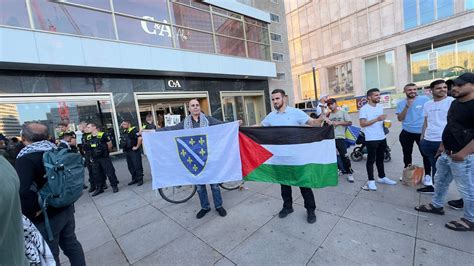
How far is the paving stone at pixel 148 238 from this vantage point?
278cm

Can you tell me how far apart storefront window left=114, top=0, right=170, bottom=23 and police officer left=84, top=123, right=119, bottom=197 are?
6041 millimetres

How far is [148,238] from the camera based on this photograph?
3.07 meters

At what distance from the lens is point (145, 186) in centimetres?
552

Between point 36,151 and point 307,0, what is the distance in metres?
34.3

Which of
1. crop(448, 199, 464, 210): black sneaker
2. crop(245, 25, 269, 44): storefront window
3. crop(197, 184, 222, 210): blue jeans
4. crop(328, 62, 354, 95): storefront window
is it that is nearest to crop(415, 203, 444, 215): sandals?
crop(448, 199, 464, 210): black sneaker

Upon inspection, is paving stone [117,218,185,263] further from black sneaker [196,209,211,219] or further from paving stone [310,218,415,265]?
paving stone [310,218,415,265]

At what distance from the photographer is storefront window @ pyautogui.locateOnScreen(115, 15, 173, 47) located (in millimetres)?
8602

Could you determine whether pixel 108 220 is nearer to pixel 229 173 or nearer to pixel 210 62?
pixel 229 173

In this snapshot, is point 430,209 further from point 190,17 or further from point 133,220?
point 190,17

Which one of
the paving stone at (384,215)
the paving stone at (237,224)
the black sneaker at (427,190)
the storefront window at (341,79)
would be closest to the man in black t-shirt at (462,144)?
the paving stone at (384,215)

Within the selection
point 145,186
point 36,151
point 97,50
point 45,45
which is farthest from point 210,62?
point 36,151

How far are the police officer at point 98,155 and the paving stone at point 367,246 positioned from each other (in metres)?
5.10

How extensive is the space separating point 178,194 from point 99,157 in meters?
2.48

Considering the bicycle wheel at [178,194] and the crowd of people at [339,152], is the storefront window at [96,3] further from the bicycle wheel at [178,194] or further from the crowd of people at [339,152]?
the bicycle wheel at [178,194]
